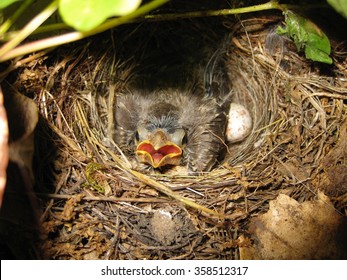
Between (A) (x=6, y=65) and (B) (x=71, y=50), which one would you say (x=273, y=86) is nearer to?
(B) (x=71, y=50)

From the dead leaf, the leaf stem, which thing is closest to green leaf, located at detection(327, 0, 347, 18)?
the dead leaf

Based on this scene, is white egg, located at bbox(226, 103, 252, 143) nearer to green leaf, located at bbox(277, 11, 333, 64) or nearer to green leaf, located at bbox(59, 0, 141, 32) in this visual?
green leaf, located at bbox(277, 11, 333, 64)

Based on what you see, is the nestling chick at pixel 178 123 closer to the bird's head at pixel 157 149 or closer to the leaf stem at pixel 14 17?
the bird's head at pixel 157 149

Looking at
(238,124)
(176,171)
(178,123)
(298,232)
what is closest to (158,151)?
(176,171)

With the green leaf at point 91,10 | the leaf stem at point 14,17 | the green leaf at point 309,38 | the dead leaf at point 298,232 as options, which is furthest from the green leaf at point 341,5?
the leaf stem at point 14,17

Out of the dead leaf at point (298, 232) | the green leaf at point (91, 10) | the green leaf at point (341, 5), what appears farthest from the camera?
the dead leaf at point (298, 232)

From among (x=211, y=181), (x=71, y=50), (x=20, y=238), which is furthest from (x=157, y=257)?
(x=71, y=50)
